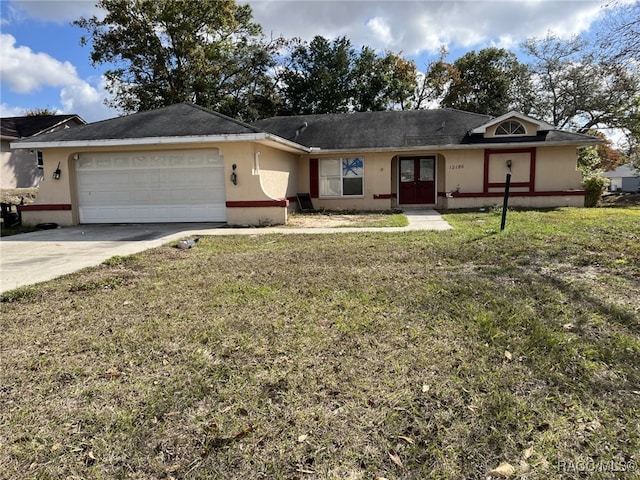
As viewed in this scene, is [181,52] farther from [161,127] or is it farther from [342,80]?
[161,127]

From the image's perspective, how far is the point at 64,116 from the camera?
2783cm

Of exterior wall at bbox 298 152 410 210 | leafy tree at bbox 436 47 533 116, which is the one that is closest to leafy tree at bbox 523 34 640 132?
leafy tree at bbox 436 47 533 116

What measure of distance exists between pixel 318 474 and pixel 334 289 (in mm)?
3065

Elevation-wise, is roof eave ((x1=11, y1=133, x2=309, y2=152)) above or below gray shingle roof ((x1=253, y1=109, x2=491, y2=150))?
below

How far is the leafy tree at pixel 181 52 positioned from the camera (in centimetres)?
2556

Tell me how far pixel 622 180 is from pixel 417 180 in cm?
3736

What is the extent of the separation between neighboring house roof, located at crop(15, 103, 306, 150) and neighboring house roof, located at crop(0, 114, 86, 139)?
14465mm

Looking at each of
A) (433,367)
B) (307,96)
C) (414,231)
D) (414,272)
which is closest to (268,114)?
(307,96)

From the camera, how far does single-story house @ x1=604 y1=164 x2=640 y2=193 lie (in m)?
40.7

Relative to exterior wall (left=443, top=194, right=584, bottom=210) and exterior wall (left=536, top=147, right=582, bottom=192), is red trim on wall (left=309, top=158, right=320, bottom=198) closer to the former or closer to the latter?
exterior wall (left=443, top=194, right=584, bottom=210)

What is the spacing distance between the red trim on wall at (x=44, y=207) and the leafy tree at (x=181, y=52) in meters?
16.5

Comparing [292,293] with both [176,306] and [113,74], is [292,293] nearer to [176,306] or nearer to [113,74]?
[176,306]

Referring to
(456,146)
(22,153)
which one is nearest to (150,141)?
(456,146)

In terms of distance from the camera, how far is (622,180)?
42.9 m
